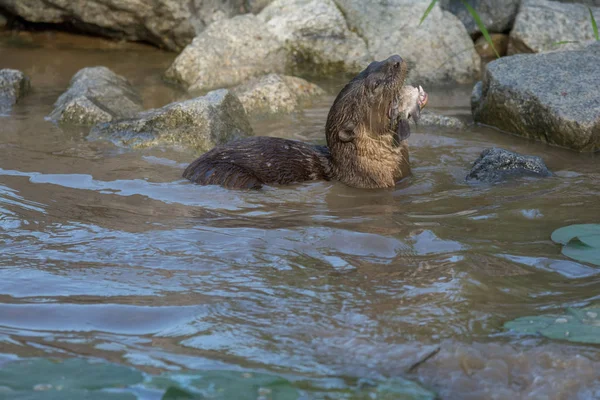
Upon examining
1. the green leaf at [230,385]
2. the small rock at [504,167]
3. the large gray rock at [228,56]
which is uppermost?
the large gray rock at [228,56]

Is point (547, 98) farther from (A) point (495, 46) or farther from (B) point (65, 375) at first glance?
(B) point (65, 375)

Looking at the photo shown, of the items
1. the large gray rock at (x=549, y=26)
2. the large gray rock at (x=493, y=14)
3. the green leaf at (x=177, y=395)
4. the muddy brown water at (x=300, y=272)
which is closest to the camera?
the green leaf at (x=177, y=395)

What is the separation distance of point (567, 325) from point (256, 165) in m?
2.87

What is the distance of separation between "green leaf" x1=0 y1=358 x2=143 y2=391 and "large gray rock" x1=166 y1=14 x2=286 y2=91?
6179mm

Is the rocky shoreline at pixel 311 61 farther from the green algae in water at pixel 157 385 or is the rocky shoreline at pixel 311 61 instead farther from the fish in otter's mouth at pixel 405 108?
the green algae in water at pixel 157 385

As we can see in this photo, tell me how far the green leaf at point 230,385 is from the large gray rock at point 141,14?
7796 mm

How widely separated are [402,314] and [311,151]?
9.12ft

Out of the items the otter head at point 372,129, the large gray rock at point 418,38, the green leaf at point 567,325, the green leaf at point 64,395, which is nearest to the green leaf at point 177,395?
the green leaf at point 64,395

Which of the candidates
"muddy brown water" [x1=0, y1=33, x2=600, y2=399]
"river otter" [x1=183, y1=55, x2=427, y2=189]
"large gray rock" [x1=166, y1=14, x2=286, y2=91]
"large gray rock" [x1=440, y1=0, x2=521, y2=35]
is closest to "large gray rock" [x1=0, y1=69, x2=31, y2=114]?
"large gray rock" [x1=166, y1=14, x2=286, y2=91]

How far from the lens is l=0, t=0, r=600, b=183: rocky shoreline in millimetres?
6785

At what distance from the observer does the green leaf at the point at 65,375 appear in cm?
272

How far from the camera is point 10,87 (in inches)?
316

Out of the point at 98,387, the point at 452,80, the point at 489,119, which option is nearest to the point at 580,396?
the point at 98,387

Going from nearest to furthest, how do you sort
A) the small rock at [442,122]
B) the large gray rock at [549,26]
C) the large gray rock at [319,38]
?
1. the small rock at [442,122]
2. the large gray rock at [549,26]
3. the large gray rock at [319,38]
